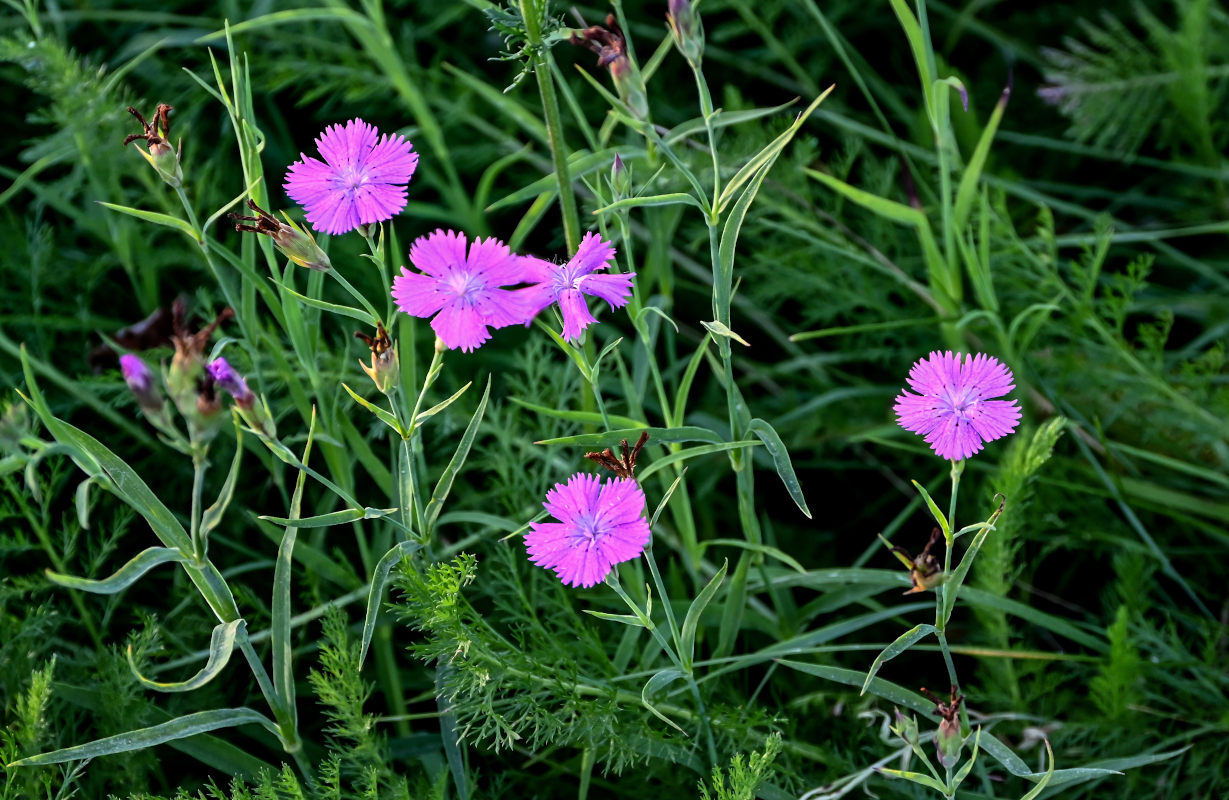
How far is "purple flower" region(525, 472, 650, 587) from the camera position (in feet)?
2.38

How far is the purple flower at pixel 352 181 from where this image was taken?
795mm

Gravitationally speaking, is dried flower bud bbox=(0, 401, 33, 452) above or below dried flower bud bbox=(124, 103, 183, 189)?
below

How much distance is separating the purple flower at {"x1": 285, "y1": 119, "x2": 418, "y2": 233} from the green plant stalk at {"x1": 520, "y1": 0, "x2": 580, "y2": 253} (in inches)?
5.6

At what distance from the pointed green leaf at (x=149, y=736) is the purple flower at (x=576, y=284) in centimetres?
45

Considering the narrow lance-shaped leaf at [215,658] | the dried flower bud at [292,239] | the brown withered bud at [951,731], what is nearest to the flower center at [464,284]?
the dried flower bud at [292,239]

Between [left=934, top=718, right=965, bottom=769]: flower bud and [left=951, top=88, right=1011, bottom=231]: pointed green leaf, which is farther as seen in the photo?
[left=951, top=88, right=1011, bottom=231]: pointed green leaf

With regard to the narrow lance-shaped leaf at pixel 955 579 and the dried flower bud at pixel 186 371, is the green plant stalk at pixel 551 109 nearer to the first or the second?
the dried flower bud at pixel 186 371

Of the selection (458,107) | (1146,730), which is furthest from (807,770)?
(458,107)

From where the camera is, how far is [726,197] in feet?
2.82

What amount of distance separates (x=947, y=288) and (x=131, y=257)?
107 centimetres

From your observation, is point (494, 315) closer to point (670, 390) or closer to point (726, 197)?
point (726, 197)

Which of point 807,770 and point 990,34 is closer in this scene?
point 807,770

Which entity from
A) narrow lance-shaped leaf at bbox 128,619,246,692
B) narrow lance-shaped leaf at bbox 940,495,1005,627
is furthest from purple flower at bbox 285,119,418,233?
narrow lance-shaped leaf at bbox 940,495,1005,627

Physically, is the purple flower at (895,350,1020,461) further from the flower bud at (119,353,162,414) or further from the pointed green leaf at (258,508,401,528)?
the flower bud at (119,353,162,414)
